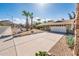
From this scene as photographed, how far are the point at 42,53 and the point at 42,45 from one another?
0.09 meters

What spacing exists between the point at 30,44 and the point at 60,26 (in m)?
0.41

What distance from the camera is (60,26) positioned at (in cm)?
235

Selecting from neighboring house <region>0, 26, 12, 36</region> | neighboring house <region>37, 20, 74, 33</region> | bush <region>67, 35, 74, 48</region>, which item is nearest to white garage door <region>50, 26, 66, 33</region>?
neighboring house <region>37, 20, 74, 33</region>

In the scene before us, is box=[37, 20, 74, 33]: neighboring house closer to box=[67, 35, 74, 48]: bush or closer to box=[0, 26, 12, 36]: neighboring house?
box=[67, 35, 74, 48]: bush

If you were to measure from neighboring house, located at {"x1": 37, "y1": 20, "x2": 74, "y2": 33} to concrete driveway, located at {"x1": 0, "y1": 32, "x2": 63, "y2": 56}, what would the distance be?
6 centimetres

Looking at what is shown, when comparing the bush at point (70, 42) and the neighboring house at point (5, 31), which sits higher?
the neighboring house at point (5, 31)

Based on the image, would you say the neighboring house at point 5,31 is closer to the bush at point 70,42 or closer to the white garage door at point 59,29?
the white garage door at point 59,29

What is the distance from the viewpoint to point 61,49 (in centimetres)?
234

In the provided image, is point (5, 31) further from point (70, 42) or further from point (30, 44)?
point (70, 42)

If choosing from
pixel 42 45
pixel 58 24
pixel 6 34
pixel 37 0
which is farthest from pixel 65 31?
pixel 6 34

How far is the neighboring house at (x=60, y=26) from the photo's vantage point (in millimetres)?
2324

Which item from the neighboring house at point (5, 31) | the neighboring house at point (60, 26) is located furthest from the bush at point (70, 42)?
the neighboring house at point (5, 31)

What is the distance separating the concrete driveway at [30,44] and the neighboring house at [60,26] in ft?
0.20

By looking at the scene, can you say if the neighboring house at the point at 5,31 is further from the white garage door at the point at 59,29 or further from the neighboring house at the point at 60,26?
the white garage door at the point at 59,29
